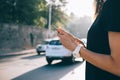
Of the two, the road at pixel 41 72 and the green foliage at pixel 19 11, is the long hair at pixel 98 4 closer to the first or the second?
the road at pixel 41 72

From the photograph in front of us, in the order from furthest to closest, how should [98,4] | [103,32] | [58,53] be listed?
[58,53]
[98,4]
[103,32]

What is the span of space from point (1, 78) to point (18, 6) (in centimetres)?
2683

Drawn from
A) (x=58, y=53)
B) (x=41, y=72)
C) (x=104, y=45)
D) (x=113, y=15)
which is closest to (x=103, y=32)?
(x=104, y=45)

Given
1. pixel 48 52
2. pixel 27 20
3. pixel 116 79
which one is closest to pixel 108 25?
pixel 116 79

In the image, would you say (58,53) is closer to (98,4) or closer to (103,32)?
(98,4)

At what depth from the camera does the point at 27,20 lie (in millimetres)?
39812

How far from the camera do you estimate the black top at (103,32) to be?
1.90 metres

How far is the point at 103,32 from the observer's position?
2080mm

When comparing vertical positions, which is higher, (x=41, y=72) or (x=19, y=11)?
(x=19, y=11)

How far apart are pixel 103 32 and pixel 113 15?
0.21 metres

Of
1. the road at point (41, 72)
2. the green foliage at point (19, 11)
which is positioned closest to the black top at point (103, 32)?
the road at point (41, 72)

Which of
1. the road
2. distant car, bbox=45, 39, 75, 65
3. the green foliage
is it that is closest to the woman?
the road

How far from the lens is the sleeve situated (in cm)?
189

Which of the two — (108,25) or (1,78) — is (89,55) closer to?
(108,25)
